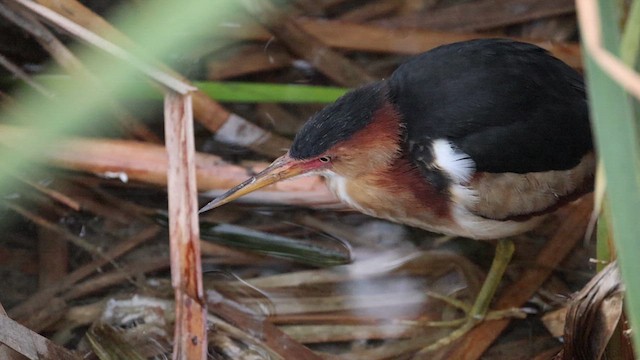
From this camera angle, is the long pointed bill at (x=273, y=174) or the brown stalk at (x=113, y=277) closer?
the long pointed bill at (x=273, y=174)

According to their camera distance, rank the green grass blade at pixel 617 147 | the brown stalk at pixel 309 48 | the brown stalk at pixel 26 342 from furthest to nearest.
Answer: the brown stalk at pixel 309 48
the brown stalk at pixel 26 342
the green grass blade at pixel 617 147

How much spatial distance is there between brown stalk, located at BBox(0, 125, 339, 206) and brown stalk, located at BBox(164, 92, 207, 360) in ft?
1.14

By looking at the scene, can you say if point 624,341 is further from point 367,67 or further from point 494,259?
point 367,67

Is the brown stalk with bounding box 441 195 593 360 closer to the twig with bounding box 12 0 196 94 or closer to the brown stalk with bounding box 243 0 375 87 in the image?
the brown stalk with bounding box 243 0 375 87

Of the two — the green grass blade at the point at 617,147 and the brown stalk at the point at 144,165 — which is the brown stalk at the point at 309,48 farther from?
the green grass blade at the point at 617,147

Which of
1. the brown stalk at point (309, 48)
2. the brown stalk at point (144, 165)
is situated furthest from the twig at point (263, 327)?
the brown stalk at point (309, 48)

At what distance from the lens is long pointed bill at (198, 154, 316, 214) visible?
81.3 inches

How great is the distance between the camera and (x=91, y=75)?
2445 millimetres

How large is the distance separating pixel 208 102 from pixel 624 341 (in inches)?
53.5

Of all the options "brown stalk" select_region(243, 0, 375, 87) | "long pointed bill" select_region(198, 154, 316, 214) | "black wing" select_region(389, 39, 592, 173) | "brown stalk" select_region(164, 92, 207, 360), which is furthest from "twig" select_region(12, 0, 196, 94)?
"brown stalk" select_region(243, 0, 375, 87)

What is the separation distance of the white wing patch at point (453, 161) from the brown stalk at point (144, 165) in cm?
54

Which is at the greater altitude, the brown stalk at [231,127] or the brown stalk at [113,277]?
the brown stalk at [231,127]

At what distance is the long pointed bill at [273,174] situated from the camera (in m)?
2.06

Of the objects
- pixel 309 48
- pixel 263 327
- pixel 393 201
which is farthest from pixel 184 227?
pixel 309 48
